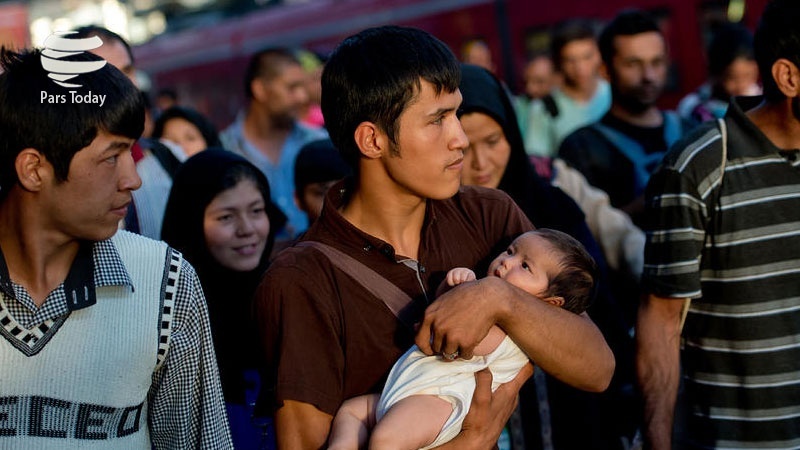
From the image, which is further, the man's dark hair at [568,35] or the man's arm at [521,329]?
the man's dark hair at [568,35]

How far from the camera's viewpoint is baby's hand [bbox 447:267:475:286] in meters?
2.81

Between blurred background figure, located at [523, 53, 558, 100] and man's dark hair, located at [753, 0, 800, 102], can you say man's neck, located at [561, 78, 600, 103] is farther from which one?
man's dark hair, located at [753, 0, 800, 102]

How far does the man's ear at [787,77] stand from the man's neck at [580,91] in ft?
17.9

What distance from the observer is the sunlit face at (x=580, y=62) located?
29.0 feet

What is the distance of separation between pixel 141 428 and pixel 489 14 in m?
11.5

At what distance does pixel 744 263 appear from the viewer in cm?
346

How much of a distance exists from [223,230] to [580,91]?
521cm

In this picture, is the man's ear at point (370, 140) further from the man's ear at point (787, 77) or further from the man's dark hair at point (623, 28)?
the man's dark hair at point (623, 28)

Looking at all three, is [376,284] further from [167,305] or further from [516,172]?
[516,172]

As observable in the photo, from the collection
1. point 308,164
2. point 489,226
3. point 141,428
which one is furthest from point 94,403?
point 308,164

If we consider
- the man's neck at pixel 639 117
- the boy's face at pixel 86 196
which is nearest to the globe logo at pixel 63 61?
the boy's face at pixel 86 196

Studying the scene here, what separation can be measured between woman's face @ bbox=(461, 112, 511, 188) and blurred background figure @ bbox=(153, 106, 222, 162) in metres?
3.11

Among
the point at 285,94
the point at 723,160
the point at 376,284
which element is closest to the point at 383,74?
the point at 376,284

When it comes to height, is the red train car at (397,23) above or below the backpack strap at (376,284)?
above
